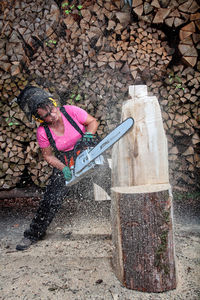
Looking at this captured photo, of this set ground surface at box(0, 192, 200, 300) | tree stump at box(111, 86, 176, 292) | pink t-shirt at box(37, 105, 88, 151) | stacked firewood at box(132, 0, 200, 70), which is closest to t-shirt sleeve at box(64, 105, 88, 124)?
pink t-shirt at box(37, 105, 88, 151)

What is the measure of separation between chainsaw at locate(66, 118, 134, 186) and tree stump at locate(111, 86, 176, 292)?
5 centimetres

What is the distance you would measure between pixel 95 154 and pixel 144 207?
0.56 m

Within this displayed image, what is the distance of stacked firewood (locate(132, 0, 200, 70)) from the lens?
2.99 metres

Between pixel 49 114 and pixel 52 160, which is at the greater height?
pixel 49 114

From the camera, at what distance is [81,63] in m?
3.34

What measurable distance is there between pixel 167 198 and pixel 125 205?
0.89ft

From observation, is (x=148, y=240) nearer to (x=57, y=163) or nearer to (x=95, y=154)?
(x=95, y=154)


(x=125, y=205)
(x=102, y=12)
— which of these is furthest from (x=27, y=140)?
(x=125, y=205)

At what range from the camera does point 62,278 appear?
1640 mm

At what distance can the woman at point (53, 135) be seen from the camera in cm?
207

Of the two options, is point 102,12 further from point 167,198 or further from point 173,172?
point 167,198

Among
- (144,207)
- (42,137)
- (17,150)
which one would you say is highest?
(42,137)

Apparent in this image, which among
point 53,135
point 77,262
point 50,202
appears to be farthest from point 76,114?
point 77,262

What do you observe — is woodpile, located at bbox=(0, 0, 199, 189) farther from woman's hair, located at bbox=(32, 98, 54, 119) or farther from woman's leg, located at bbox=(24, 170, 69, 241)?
woman's hair, located at bbox=(32, 98, 54, 119)
